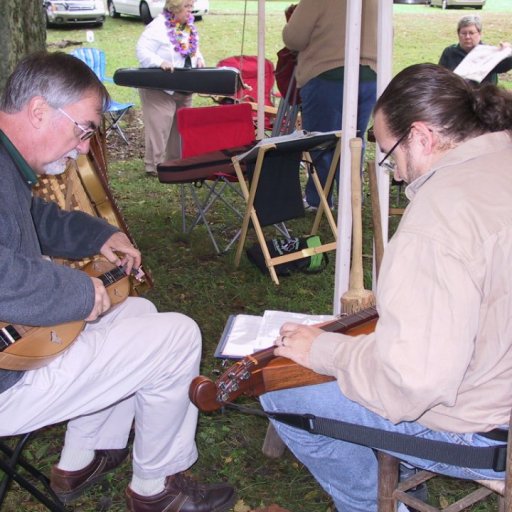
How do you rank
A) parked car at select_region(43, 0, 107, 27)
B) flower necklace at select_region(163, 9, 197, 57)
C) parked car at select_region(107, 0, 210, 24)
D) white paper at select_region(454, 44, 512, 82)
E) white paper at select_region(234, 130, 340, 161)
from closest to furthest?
white paper at select_region(234, 130, 340, 161)
white paper at select_region(454, 44, 512, 82)
flower necklace at select_region(163, 9, 197, 57)
parked car at select_region(107, 0, 210, 24)
parked car at select_region(43, 0, 107, 27)

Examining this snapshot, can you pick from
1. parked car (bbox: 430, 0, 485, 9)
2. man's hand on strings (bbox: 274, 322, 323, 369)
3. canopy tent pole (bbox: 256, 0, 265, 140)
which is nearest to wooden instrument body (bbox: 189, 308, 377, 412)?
man's hand on strings (bbox: 274, 322, 323, 369)

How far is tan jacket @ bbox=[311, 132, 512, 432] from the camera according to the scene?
1.54m

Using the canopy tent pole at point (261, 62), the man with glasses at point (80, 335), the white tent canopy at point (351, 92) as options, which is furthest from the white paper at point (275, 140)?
the man with glasses at point (80, 335)

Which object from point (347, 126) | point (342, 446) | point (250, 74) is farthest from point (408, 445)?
point (250, 74)

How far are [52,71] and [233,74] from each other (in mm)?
4642

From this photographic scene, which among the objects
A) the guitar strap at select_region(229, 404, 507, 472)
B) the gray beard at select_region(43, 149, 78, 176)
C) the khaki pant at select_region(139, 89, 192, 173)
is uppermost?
the gray beard at select_region(43, 149, 78, 176)

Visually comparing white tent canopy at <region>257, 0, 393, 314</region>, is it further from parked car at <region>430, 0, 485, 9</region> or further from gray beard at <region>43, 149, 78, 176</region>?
parked car at <region>430, 0, 485, 9</region>

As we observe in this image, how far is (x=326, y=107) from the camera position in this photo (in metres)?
5.31

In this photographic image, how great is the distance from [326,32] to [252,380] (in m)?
3.72

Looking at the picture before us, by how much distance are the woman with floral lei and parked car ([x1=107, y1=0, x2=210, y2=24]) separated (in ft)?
32.7

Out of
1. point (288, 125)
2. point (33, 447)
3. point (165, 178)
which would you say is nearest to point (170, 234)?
point (165, 178)

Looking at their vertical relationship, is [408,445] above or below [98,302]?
below

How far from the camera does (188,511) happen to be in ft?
8.27

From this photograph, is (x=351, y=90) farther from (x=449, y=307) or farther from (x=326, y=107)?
(x=326, y=107)
